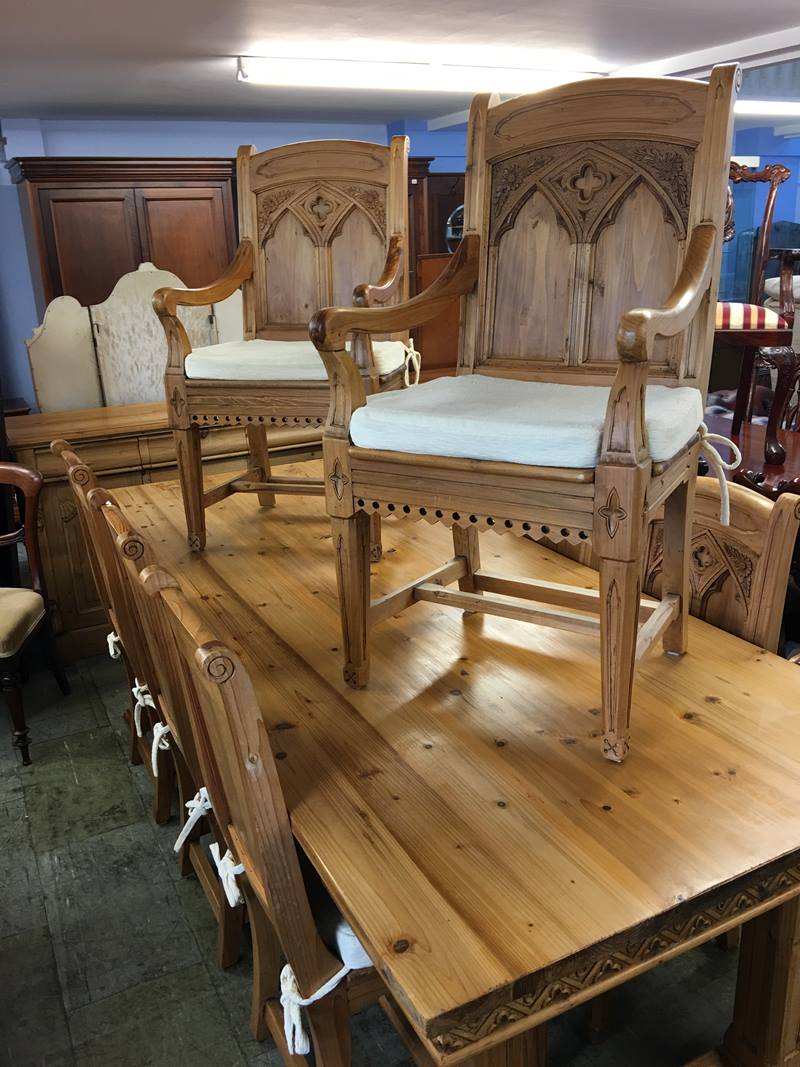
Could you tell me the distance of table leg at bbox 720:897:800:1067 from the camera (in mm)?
1167

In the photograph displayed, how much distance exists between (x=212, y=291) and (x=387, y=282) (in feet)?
1.63

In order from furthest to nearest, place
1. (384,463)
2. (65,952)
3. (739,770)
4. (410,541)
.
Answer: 1. (410,541)
2. (65,952)
3. (384,463)
4. (739,770)

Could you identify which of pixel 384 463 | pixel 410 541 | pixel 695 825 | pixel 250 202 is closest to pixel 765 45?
pixel 250 202

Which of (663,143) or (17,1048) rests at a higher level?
(663,143)

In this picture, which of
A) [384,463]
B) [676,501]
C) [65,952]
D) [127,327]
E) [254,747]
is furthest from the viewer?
[127,327]

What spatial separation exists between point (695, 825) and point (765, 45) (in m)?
4.36

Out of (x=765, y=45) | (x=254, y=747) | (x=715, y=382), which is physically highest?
(x=765, y=45)

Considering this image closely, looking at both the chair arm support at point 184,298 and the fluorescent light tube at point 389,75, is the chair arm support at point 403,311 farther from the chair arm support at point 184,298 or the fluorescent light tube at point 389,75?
the fluorescent light tube at point 389,75

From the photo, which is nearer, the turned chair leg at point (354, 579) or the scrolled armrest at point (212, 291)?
the turned chair leg at point (354, 579)

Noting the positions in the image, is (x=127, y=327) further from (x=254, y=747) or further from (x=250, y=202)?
(x=254, y=747)

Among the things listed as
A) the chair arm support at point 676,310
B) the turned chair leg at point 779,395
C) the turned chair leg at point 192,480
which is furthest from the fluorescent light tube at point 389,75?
the chair arm support at point 676,310

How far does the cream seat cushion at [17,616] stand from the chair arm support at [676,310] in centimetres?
185

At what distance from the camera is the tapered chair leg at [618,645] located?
1.18 m

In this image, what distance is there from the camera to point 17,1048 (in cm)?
153
